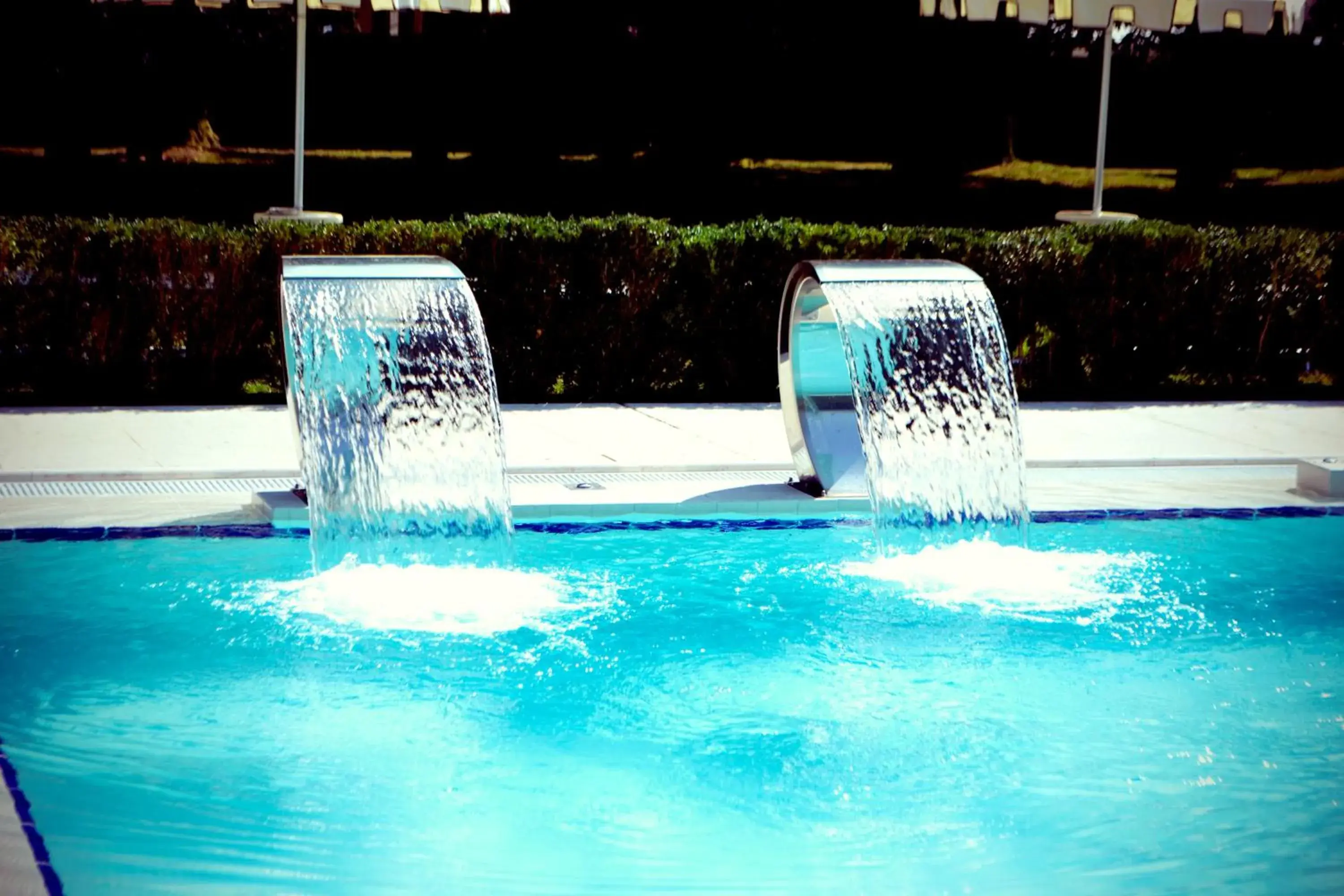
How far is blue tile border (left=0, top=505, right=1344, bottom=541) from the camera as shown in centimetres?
734

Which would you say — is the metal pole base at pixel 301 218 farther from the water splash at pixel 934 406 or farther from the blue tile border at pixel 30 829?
the blue tile border at pixel 30 829

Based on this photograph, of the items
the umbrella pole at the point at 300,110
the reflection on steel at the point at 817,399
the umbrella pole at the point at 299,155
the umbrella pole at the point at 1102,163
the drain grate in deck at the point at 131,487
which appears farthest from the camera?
the umbrella pole at the point at 1102,163


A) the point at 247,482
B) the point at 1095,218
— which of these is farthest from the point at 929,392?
the point at 1095,218

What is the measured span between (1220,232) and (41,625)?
30.6ft

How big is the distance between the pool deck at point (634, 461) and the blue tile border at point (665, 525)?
6cm

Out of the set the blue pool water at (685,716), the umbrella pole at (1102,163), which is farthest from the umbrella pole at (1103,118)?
the blue pool water at (685,716)

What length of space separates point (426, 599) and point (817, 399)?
8.96ft

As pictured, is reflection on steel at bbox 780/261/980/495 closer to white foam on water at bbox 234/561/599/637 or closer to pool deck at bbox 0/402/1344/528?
pool deck at bbox 0/402/1344/528

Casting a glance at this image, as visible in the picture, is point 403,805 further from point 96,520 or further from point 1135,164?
point 1135,164

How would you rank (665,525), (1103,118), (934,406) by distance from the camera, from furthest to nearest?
1. (1103,118)
2. (665,525)
3. (934,406)

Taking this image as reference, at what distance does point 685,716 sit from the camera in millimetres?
5453

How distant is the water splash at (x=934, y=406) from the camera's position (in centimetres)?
743

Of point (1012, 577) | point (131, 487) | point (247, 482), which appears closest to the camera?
point (1012, 577)

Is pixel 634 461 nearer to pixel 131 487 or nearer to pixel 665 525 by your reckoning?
pixel 665 525
